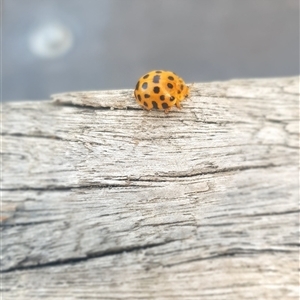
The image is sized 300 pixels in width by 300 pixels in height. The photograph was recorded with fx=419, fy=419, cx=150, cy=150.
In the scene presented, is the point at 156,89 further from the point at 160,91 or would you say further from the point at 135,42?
the point at 135,42

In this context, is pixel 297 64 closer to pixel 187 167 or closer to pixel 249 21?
pixel 249 21

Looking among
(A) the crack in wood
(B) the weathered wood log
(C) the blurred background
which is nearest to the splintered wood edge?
(B) the weathered wood log

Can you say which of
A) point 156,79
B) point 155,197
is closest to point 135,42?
point 156,79

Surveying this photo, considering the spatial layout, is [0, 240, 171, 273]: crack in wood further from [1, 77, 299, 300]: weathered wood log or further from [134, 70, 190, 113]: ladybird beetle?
[134, 70, 190, 113]: ladybird beetle

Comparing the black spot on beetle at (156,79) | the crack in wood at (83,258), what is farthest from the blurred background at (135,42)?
the crack in wood at (83,258)

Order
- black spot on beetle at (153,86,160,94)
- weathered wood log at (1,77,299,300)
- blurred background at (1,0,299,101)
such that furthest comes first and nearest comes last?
blurred background at (1,0,299,101) → black spot on beetle at (153,86,160,94) → weathered wood log at (1,77,299,300)

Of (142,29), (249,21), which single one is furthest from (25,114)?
(249,21)
